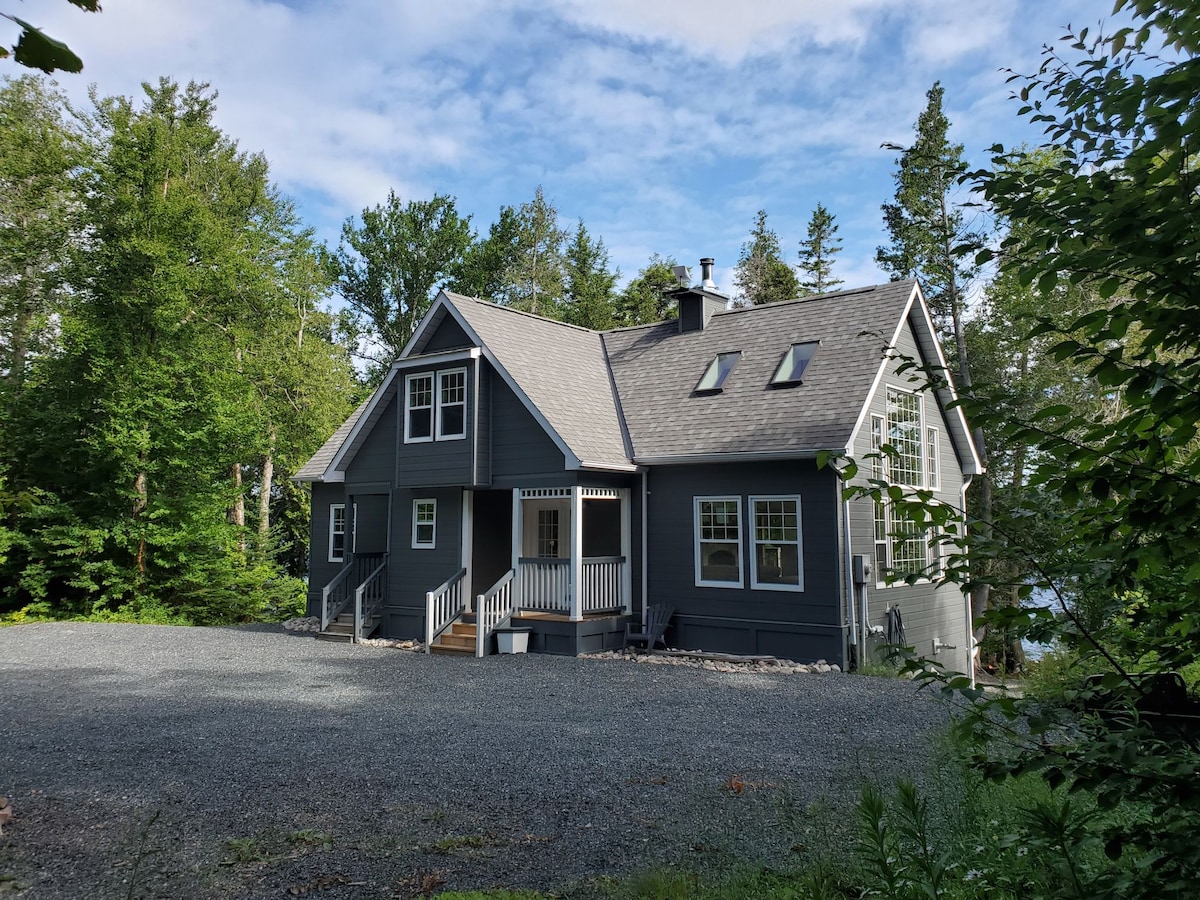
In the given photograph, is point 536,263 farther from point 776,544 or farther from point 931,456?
point 776,544

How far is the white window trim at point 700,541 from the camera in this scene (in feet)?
51.9

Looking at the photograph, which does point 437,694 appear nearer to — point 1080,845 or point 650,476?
point 650,476

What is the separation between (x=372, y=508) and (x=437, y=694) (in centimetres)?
1030

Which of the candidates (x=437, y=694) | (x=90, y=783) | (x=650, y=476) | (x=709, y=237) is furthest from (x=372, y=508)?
(x=709, y=237)

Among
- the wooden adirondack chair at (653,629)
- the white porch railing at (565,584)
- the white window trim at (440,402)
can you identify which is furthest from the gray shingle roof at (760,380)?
the white window trim at (440,402)

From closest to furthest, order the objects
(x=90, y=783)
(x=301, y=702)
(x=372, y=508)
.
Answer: (x=90, y=783) < (x=301, y=702) < (x=372, y=508)

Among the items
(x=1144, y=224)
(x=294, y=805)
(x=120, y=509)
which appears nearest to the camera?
(x=1144, y=224)

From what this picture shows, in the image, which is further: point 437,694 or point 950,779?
point 437,694

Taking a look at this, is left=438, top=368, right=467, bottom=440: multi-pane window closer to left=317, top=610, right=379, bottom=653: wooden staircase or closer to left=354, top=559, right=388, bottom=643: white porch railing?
left=354, top=559, right=388, bottom=643: white porch railing

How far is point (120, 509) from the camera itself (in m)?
24.9

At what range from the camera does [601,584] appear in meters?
16.5

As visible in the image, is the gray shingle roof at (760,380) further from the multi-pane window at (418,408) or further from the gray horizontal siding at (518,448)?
the multi-pane window at (418,408)

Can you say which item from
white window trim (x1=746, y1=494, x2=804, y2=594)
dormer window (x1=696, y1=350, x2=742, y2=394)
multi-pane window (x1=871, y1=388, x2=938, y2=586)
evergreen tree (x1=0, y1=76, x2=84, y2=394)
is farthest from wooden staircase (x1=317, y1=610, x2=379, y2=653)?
evergreen tree (x1=0, y1=76, x2=84, y2=394)

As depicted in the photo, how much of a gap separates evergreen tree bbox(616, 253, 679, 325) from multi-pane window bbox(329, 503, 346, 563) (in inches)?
854
